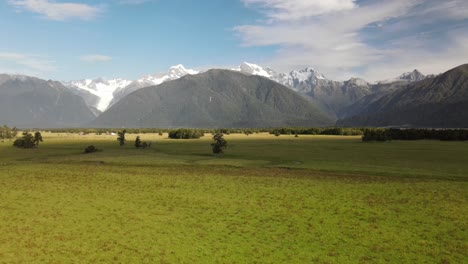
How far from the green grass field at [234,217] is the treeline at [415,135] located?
84.6 meters

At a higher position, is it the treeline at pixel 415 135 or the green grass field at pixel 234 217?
the treeline at pixel 415 135

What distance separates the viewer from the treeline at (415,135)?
13762cm

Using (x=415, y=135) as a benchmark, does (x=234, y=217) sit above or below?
below

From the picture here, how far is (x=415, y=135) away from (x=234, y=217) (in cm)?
13364

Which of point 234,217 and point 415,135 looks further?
point 415,135

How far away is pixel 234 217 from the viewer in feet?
101

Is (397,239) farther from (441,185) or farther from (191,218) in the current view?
(441,185)

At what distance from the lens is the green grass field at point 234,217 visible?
884 inches

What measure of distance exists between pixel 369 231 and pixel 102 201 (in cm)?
2273

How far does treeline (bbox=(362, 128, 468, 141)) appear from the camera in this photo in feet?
452

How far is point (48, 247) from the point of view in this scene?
23234 millimetres

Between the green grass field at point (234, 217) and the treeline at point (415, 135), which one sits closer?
the green grass field at point (234, 217)

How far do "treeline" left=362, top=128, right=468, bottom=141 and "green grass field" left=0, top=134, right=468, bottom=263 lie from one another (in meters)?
84.6

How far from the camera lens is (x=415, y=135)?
147 meters
